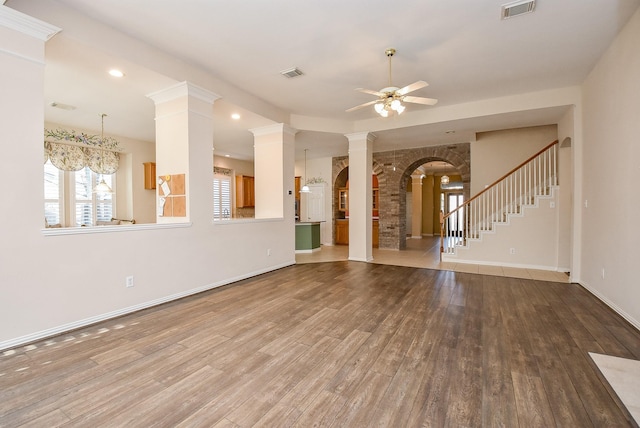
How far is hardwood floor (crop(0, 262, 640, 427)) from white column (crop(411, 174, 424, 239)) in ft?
24.9

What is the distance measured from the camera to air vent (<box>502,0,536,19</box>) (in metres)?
2.80

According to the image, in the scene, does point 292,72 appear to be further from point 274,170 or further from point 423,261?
point 423,261

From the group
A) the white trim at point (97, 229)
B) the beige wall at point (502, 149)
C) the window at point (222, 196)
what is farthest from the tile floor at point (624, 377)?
the window at point (222, 196)

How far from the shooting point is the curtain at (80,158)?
5.97m

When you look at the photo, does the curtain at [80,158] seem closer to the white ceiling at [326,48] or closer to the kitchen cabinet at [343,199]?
the white ceiling at [326,48]

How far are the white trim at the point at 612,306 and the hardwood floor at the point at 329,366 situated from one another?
0.26 ft

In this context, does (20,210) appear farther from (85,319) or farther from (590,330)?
(590,330)

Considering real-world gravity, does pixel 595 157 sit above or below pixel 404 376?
above

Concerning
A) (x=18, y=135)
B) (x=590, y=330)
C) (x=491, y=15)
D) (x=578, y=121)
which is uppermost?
(x=491, y=15)

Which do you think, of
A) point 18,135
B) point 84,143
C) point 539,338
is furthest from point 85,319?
point 84,143

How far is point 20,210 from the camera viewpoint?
8.56ft

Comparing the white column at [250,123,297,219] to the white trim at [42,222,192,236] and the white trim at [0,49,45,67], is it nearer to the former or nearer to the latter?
the white trim at [42,222,192,236]


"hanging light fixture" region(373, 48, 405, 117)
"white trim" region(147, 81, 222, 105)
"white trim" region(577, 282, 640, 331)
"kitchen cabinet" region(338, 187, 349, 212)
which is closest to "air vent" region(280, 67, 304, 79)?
"white trim" region(147, 81, 222, 105)

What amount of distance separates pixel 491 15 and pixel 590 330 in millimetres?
3359
